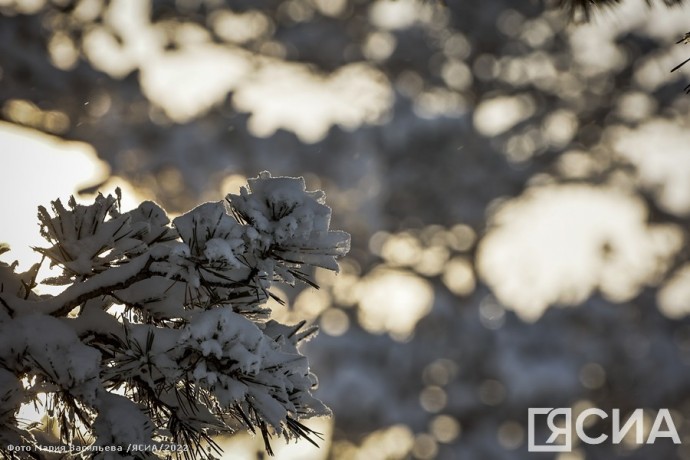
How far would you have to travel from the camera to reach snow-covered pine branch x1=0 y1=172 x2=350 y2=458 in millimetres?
1300

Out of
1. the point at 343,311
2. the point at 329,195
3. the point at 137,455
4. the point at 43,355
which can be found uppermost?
the point at 329,195

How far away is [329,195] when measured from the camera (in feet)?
25.6

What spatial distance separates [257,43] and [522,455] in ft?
19.9

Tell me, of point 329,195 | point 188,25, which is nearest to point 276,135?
point 329,195

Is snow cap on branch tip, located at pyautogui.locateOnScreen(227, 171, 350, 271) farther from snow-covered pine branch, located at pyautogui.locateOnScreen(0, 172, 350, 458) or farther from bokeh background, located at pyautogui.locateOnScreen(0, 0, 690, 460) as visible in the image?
bokeh background, located at pyautogui.locateOnScreen(0, 0, 690, 460)

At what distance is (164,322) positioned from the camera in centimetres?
154

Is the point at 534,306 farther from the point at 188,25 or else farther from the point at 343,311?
the point at 188,25

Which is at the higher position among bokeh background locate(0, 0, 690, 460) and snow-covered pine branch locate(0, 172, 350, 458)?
bokeh background locate(0, 0, 690, 460)

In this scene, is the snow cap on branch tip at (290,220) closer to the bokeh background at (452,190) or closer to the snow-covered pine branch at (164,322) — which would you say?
the snow-covered pine branch at (164,322)

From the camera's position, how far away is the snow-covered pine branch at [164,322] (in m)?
1.30

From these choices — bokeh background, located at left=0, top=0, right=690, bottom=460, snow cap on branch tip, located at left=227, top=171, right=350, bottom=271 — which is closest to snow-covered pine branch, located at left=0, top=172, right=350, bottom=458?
snow cap on branch tip, located at left=227, top=171, right=350, bottom=271

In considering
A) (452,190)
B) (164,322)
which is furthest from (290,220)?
(452,190)

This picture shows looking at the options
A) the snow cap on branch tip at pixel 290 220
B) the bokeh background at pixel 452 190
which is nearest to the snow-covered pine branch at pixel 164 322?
the snow cap on branch tip at pixel 290 220

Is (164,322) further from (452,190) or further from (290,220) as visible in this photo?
(452,190)
